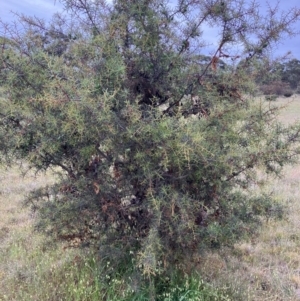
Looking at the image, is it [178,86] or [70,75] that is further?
[178,86]

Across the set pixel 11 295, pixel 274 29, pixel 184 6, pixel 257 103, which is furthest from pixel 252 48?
pixel 11 295

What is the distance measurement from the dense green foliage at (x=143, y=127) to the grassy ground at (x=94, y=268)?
1.18ft

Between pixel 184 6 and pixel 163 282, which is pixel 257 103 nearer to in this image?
pixel 184 6

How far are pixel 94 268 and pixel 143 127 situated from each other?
63.7 inches

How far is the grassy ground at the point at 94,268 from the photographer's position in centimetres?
327

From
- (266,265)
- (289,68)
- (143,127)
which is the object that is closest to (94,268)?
(143,127)

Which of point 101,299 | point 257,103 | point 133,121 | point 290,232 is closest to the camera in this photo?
point 133,121

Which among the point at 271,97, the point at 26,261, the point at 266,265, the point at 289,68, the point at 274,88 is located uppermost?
the point at 289,68

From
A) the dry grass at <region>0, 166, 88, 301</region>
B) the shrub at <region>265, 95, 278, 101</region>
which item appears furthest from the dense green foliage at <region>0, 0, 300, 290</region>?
the dry grass at <region>0, 166, 88, 301</region>

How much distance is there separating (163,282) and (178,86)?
6.03ft

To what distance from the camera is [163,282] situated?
3270 millimetres

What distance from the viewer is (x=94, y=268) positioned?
11.2ft

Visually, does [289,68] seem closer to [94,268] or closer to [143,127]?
[143,127]

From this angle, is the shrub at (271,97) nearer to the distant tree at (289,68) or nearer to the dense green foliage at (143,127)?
the dense green foliage at (143,127)
